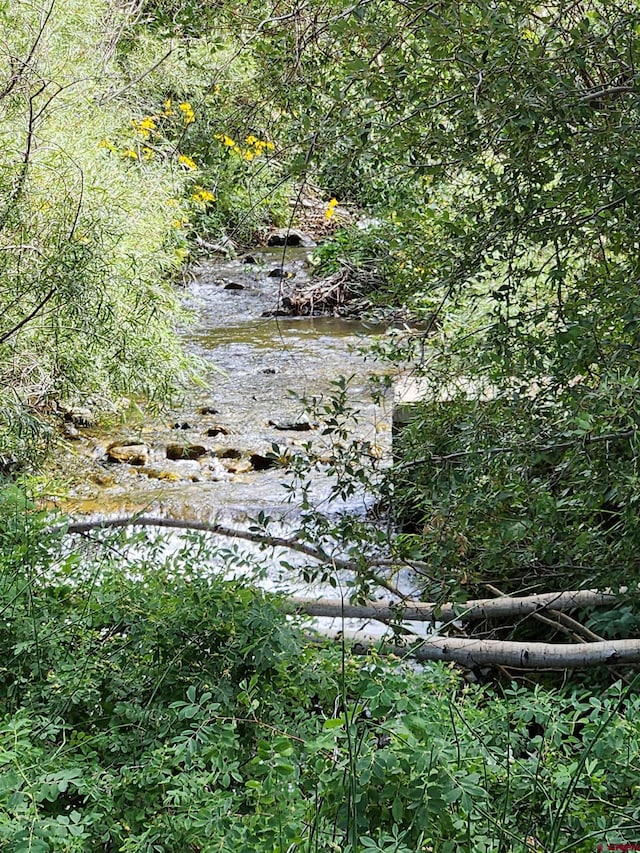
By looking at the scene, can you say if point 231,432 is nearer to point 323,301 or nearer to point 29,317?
→ point 29,317

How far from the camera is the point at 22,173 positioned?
4.95 meters

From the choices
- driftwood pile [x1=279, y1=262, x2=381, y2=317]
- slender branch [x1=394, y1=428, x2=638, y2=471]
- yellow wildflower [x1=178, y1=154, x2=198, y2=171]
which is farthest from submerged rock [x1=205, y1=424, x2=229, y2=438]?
slender branch [x1=394, y1=428, x2=638, y2=471]

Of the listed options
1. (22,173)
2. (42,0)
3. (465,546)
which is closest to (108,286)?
(22,173)

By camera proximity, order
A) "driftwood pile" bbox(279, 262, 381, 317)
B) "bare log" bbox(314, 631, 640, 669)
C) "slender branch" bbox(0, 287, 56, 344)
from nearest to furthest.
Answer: "bare log" bbox(314, 631, 640, 669) < "slender branch" bbox(0, 287, 56, 344) < "driftwood pile" bbox(279, 262, 381, 317)

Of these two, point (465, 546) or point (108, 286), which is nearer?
point (465, 546)

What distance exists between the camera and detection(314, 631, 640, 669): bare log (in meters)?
2.84

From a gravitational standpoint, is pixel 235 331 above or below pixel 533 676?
above

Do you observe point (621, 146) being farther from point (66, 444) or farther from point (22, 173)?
point (66, 444)

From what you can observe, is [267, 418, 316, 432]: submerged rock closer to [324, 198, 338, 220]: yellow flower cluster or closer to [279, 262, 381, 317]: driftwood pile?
[324, 198, 338, 220]: yellow flower cluster

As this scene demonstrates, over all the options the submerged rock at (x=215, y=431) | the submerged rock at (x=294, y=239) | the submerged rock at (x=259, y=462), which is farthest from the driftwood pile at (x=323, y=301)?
the submerged rock at (x=259, y=462)

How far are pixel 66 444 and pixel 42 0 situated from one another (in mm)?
3088

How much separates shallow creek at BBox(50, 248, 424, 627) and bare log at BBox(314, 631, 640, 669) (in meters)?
1.25

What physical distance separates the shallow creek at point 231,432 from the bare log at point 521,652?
1.25 meters

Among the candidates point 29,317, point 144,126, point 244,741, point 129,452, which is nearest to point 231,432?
point 129,452
